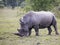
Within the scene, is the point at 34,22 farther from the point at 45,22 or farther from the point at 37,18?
the point at 45,22

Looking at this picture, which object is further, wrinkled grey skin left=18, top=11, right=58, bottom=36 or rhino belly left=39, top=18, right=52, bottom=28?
rhino belly left=39, top=18, right=52, bottom=28

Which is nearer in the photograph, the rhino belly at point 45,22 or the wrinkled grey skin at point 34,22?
the wrinkled grey skin at point 34,22

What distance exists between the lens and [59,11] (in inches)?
1501

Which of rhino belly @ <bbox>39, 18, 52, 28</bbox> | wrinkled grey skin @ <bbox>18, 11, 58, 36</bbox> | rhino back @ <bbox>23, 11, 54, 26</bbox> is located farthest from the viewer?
rhino belly @ <bbox>39, 18, 52, 28</bbox>

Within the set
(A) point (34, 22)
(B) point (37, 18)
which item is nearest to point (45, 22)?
(B) point (37, 18)

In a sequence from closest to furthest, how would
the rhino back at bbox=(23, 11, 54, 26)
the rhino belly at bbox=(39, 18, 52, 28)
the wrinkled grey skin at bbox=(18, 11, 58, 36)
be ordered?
the wrinkled grey skin at bbox=(18, 11, 58, 36) → the rhino back at bbox=(23, 11, 54, 26) → the rhino belly at bbox=(39, 18, 52, 28)

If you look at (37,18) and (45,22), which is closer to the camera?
(37,18)

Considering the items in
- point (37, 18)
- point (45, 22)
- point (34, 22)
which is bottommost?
point (45, 22)

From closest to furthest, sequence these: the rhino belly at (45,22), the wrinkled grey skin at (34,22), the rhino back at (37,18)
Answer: the wrinkled grey skin at (34,22) < the rhino back at (37,18) < the rhino belly at (45,22)

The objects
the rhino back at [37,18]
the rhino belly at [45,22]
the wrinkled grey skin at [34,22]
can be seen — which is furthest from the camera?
the rhino belly at [45,22]

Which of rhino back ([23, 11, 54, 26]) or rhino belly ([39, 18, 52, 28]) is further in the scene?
rhino belly ([39, 18, 52, 28])

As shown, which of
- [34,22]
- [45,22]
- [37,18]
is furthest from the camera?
[45,22]

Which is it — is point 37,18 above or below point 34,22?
above

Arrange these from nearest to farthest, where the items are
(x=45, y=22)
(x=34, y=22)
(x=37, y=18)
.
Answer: (x=34, y=22) < (x=37, y=18) < (x=45, y=22)
